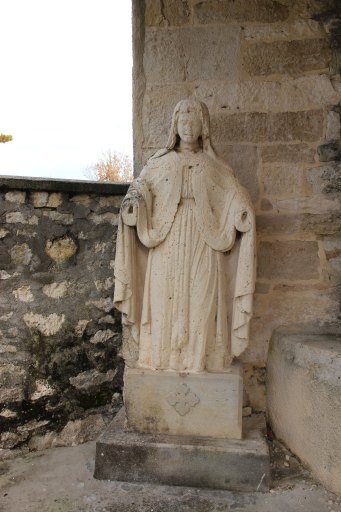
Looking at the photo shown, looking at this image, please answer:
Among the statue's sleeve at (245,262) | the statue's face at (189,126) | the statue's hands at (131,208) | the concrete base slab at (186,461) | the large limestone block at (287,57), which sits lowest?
the concrete base slab at (186,461)

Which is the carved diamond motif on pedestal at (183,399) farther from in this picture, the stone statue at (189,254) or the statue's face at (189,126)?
the statue's face at (189,126)

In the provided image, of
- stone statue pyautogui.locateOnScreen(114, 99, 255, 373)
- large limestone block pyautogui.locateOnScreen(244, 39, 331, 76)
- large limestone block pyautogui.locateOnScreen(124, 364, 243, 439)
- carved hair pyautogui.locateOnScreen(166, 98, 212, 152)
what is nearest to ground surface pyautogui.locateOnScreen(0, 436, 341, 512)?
large limestone block pyautogui.locateOnScreen(124, 364, 243, 439)

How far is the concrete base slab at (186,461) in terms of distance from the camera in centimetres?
233

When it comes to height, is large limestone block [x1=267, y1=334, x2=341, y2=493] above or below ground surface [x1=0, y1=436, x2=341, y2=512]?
above

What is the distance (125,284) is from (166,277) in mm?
228

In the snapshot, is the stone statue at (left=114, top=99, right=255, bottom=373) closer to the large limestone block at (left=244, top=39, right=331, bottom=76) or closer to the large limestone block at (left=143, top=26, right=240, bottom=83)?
the large limestone block at (left=143, top=26, right=240, bottom=83)

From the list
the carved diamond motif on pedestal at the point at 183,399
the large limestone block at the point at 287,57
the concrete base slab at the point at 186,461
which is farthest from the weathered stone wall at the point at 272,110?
the concrete base slab at the point at 186,461

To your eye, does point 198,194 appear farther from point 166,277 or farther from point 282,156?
point 282,156

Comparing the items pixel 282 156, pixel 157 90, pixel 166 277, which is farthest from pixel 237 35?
pixel 166 277

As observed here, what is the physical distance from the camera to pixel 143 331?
2492 mm

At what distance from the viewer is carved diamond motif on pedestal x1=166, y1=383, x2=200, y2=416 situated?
2.43m

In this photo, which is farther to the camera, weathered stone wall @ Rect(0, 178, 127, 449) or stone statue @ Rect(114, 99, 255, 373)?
weathered stone wall @ Rect(0, 178, 127, 449)

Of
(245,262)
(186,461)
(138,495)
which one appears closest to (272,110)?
(245,262)

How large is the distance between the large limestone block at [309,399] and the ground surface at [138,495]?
0.40ft
